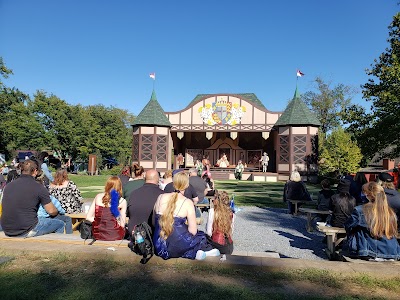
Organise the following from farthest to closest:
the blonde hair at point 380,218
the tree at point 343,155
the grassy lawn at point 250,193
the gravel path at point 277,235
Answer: the tree at point 343,155
the grassy lawn at point 250,193
the gravel path at point 277,235
the blonde hair at point 380,218

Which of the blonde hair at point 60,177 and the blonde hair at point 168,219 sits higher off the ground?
the blonde hair at point 60,177

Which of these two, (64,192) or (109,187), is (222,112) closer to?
(64,192)

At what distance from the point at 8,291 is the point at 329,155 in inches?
1046

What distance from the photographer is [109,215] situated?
486 cm

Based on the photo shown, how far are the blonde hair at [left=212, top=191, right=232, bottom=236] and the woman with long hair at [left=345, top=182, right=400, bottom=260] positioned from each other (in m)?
1.71

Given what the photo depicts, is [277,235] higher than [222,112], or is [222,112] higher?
[222,112]

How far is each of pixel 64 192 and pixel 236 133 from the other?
23423 millimetres

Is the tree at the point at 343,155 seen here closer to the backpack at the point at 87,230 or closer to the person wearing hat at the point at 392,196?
the person wearing hat at the point at 392,196

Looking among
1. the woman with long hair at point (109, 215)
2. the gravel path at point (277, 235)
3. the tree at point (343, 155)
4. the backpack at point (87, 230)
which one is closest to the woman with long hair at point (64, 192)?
the backpack at point (87, 230)

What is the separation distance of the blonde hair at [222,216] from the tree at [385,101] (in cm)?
1650

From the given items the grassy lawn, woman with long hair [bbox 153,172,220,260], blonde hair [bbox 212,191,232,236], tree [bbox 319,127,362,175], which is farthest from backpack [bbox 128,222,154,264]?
tree [bbox 319,127,362,175]

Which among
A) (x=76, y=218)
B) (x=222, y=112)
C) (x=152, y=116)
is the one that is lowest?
(x=76, y=218)

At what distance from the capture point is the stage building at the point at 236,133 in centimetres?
2633

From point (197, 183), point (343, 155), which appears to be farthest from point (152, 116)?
point (197, 183)
